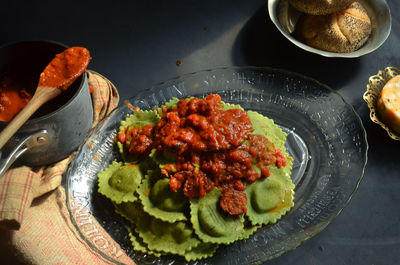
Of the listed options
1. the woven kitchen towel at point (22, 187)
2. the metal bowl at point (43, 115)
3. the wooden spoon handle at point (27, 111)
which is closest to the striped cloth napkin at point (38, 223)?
the woven kitchen towel at point (22, 187)

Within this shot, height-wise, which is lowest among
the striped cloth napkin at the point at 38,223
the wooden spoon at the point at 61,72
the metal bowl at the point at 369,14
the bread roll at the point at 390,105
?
the striped cloth napkin at the point at 38,223

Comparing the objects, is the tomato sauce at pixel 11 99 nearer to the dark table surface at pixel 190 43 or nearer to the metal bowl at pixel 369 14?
the dark table surface at pixel 190 43

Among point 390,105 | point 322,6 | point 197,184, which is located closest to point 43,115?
point 197,184

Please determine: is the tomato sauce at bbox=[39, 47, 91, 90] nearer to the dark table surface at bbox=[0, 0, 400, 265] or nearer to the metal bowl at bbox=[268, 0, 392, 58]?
the dark table surface at bbox=[0, 0, 400, 265]

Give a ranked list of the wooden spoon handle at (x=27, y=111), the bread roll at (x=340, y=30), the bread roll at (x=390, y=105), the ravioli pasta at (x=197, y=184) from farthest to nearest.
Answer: the bread roll at (x=340, y=30), the bread roll at (x=390, y=105), the ravioli pasta at (x=197, y=184), the wooden spoon handle at (x=27, y=111)

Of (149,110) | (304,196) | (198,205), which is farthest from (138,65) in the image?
(304,196)

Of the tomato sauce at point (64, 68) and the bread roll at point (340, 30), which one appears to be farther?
the bread roll at point (340, 30)

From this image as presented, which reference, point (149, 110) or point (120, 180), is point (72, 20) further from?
point (120, 180)
